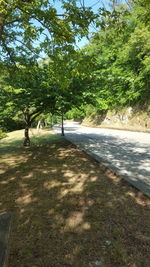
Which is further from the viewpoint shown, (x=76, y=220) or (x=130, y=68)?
(x=130, y=68)

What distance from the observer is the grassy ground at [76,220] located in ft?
6.53

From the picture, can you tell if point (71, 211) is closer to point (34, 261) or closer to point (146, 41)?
point (34, 261)

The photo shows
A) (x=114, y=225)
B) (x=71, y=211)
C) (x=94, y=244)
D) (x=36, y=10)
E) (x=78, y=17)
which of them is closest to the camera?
(x=94, y=244)

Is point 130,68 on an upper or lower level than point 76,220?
upper

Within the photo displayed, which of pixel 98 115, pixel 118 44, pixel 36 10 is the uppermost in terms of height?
pixel 118 44

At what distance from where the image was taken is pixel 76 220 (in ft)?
8.83

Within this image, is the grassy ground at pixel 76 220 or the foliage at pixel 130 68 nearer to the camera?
the grassy ground at pixel 76 220

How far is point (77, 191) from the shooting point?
3.71 meters

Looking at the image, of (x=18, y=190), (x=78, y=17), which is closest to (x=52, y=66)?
(x=78, y=17)

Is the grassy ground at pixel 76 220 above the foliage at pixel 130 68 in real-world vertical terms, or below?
below

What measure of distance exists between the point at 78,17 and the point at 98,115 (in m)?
24.4

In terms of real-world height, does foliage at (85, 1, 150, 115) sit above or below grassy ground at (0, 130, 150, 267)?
above

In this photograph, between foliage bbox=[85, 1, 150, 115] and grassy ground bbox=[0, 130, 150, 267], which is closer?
grassy ground bbox=[0, 130, 150, 267]

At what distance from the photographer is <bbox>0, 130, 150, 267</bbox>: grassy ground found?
1989 mm
